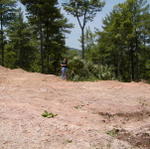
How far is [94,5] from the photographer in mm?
28781

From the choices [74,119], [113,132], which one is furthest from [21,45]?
[113,132]

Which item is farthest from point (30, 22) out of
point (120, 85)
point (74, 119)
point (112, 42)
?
point (74, 119)

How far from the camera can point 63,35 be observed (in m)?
31.0

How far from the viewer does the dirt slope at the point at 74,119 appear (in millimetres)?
6117

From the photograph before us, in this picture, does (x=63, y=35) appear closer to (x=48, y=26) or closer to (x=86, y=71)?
(x=48, y=26)

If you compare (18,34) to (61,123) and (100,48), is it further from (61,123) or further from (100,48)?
(61,123)

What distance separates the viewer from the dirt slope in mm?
6117

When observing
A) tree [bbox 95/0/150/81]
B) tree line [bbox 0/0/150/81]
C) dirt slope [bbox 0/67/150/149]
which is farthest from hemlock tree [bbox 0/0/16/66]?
dirt slope [bbox 0/67/150/149]

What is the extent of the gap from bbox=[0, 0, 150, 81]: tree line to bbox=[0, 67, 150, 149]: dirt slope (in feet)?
50.3

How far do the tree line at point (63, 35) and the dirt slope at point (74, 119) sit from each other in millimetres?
15339

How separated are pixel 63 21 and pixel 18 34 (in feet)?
22.4

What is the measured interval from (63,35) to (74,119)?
23.9 metres

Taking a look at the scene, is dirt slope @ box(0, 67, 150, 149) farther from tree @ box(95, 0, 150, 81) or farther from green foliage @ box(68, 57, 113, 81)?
tree @ box(95, 0, 150, 81)

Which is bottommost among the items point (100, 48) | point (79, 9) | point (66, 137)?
point (66, 137)
